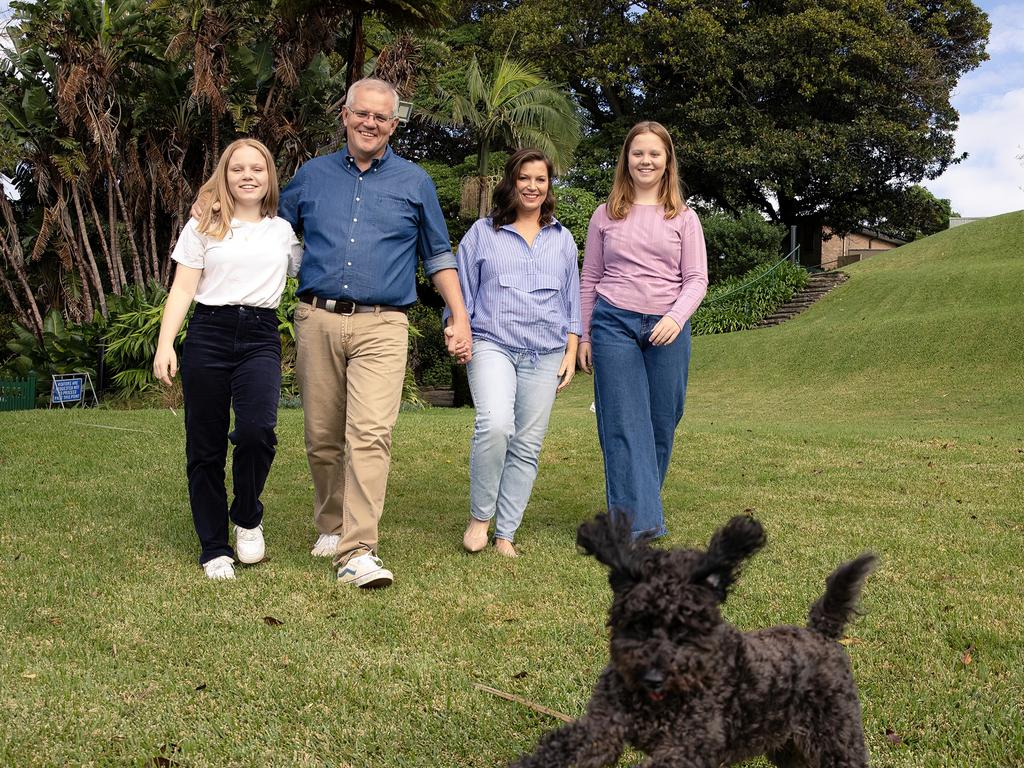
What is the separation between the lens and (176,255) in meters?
4.95

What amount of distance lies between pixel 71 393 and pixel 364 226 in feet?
41.0

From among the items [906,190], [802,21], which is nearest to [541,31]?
[802,21]

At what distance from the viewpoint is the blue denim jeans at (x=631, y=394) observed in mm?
5582

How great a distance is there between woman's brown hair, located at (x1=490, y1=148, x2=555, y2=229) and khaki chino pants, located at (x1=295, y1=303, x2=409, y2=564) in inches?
36.8

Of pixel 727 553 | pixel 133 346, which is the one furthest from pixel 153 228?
pixel 727 553

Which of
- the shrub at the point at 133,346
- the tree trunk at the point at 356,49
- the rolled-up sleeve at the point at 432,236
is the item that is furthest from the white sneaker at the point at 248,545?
the tree trunk at the point at 356,49

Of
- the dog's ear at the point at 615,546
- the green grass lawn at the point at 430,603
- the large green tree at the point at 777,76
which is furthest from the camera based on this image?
the large green tree at the point at 777,76

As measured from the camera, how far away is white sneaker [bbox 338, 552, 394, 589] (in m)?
4.75

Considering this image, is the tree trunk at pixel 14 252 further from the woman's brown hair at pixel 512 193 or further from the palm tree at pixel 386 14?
the woman's brown hair at pixel 512 193

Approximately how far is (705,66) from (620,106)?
443cm

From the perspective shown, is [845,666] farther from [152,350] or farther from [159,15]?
[159,15]

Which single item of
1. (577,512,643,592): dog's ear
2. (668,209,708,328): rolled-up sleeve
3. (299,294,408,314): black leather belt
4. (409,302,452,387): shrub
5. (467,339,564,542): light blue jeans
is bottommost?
(409,302,452,387): shrub

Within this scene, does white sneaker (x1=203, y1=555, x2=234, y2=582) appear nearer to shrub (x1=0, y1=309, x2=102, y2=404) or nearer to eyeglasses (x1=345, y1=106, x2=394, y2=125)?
eyeglasses (x1=345, y1=106, x2=394, y2=125)

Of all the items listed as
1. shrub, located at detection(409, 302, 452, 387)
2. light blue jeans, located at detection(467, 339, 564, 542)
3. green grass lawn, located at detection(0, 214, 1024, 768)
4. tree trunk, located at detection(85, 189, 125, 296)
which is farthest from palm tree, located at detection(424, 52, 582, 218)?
light blue jeans, located at detection(467, 339, 564, 542)
